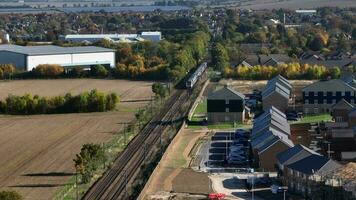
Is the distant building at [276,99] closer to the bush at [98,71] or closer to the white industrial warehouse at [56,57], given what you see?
the bush at [98,71]

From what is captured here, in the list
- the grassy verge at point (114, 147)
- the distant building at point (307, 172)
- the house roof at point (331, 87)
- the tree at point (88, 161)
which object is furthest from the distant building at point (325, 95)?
the distant building at point (307, 172)

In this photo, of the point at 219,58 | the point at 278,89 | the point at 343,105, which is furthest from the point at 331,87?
the point at 219,58

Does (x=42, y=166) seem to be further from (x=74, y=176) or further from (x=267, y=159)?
(x=267, y=159)

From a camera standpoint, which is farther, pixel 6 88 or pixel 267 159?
pixel 6 88

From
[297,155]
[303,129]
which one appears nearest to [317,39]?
[303,129]

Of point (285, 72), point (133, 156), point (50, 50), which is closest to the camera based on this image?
point (133, 156)

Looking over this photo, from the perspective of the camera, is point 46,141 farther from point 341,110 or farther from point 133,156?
point 341,110

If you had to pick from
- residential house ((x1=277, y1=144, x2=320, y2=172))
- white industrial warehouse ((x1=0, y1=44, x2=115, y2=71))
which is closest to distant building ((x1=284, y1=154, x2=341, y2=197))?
residential house ((x1=277, y1=144, x2=320, y2=172))
